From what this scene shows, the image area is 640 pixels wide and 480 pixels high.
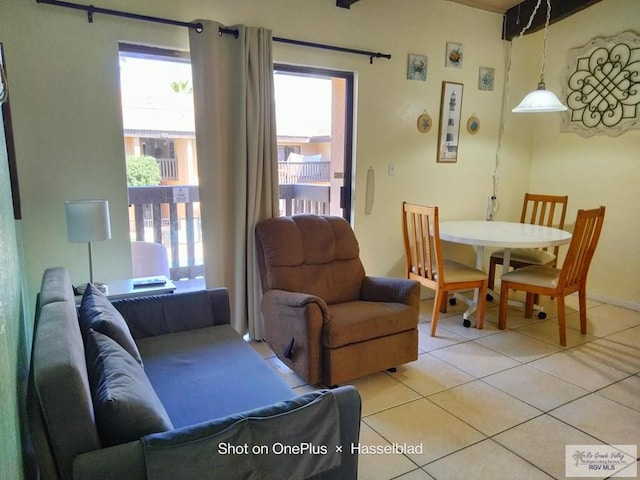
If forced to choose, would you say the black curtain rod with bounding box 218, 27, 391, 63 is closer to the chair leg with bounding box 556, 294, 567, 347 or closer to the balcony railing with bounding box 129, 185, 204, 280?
the balcony railing with bounding box 129, 185, 204, 280

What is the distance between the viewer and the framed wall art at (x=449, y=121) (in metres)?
3.96

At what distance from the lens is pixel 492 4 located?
3963mm

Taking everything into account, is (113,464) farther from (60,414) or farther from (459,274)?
(459,274)

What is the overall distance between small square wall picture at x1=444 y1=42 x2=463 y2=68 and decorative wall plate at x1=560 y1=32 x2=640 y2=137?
1142mm

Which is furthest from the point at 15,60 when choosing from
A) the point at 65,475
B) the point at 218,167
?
the point at 65,475

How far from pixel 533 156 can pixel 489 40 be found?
1.33 meters

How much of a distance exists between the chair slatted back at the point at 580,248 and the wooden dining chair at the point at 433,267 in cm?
58

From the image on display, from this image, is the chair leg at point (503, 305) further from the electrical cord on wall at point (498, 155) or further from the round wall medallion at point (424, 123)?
the round wall medallion at point (424, 123)

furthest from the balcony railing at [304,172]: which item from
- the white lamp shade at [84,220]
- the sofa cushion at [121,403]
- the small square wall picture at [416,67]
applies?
the sofa cushion at [121,403]

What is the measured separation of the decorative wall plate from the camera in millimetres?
3738

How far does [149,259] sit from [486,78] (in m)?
3.49

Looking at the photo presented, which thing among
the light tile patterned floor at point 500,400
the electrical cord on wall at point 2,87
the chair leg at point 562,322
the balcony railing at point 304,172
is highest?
the electrical cord on wall at point 2,87

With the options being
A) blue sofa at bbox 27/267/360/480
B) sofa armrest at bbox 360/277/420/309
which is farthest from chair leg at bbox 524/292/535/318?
blue sofa at bbox 27/267/360/480

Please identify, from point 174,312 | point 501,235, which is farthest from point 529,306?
point 174,312
